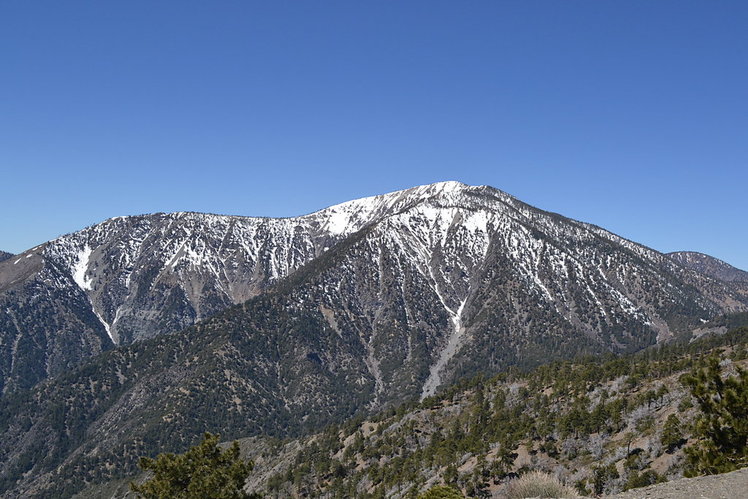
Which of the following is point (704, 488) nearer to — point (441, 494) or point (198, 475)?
point (441, 494)

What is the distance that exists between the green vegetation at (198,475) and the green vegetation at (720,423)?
1409 inches

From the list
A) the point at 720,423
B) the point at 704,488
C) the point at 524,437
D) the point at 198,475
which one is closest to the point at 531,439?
the point at 524,437

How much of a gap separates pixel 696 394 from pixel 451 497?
1913 cm

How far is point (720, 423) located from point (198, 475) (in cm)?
4119

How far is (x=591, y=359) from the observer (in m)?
148

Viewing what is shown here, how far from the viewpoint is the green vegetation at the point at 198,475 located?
159 feet

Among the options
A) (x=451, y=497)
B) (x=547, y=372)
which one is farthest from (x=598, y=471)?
(x=547, y=372)

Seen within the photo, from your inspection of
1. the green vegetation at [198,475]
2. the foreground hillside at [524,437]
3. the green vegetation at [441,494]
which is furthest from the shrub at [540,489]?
the green vegetation at [198,475]

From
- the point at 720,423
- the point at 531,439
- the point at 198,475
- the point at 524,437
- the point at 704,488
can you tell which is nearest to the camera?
the point at 704,488

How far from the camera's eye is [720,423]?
4084 centimetres

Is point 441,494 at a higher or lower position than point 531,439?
higher

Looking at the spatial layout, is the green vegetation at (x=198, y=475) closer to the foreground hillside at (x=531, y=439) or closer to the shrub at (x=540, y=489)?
the shrub at (x=540, y=489)

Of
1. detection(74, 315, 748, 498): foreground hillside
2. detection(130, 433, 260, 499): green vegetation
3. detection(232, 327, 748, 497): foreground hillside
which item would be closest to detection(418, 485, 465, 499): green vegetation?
detection(74, 315, 748, 498): foreground hillside

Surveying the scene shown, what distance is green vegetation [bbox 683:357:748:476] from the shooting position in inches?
1548
